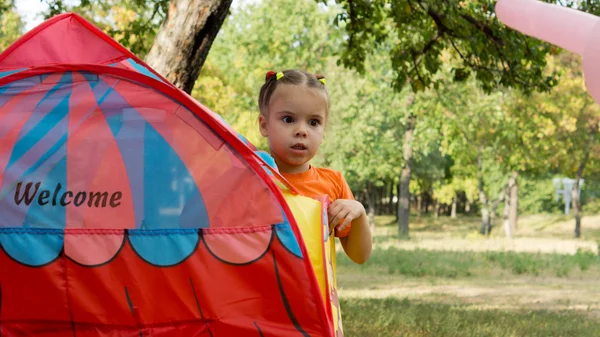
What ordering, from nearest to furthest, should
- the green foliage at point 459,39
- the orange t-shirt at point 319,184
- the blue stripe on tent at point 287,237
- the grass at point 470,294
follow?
the blue stripe on tent at point 287,237 → the orange t-shirt at point 319,184 → the grass at point 470,294 → the green foliage at point 459,39

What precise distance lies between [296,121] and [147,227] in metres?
0.70

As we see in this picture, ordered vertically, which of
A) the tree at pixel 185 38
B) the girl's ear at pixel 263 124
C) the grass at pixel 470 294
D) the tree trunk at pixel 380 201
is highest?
the tree at pixel 185 38


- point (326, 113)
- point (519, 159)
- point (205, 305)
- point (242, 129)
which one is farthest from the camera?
point (242, 129)

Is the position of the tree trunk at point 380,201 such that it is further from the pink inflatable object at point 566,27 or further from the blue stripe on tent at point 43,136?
the pink inflatable object at point 566,27

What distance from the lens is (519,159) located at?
20.2 metres

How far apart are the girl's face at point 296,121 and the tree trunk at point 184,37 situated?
204 cm

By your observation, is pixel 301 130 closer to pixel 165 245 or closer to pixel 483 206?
pixel 165 245

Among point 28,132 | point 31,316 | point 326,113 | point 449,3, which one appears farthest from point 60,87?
point 449,3

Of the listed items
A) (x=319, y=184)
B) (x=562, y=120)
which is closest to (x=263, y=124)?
(x=319, y=184)

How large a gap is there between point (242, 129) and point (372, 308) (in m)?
15.7

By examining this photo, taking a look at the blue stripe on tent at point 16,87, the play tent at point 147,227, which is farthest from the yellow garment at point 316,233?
the blue stripe on tent at point 16,87

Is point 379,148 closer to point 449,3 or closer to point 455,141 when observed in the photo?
point 455,141

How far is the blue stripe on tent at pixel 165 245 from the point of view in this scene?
2277 mm

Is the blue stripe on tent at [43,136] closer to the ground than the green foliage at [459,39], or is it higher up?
closer to the ground
